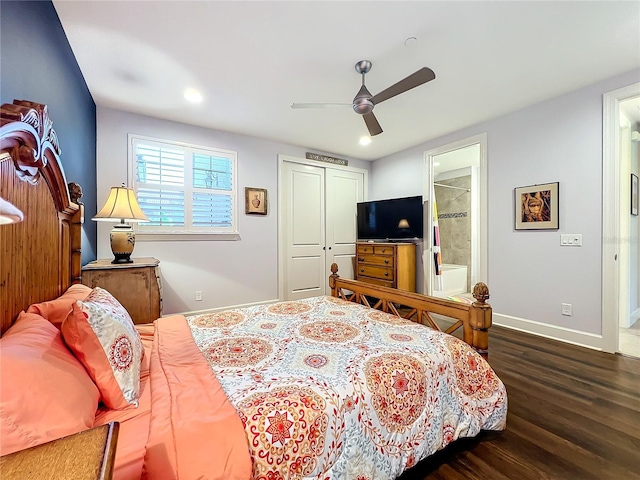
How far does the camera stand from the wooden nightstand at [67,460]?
426 millimetres

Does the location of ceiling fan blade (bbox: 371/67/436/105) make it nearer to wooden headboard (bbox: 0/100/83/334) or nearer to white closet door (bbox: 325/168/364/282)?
wooden headboard (bbox: 0/100/83/334)

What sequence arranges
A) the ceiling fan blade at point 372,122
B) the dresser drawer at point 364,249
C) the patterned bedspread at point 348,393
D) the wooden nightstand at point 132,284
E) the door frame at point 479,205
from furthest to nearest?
the dresser drawer at point 364,249 < the door frame at point 479,205 < the ceiling fan blade at point 372,122 < the wooden nightstand at point 132,284 < the patterned bedspread at point 348,393

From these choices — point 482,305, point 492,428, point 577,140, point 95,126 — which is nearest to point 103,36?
point 95,126

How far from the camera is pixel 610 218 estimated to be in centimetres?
251

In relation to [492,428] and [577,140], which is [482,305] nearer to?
[492,428]

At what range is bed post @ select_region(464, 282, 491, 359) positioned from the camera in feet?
4.81

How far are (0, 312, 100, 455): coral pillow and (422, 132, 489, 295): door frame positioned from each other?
3814 millimetres

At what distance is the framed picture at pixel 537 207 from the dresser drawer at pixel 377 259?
1626 millimetres

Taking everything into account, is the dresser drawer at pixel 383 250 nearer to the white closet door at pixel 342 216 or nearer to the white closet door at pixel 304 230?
the white closet door at pixel 342 216

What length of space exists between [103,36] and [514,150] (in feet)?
13.3

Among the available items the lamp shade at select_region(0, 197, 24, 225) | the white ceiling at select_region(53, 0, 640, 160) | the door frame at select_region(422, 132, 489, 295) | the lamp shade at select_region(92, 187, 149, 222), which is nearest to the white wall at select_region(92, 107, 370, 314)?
the white ceiling at select_region(53, 0, 640, 160)

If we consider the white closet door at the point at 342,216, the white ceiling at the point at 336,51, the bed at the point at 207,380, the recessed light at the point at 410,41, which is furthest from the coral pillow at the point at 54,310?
the white closet door at the point at 342,216

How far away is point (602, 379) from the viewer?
2.05 m

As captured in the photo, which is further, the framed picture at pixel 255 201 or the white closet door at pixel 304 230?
the white closet door at pixel 304 230
